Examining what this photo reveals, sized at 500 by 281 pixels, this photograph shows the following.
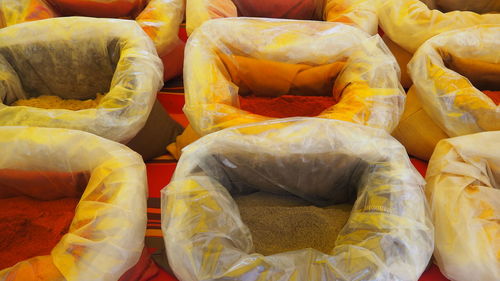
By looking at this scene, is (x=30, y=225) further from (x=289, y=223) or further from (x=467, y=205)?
(x=467, y=205)

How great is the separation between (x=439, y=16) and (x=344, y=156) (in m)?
0.62

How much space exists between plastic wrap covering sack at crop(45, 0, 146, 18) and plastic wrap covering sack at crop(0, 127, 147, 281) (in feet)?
2.02

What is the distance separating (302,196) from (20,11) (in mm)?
958

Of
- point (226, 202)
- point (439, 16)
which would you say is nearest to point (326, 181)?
point (226, 202)

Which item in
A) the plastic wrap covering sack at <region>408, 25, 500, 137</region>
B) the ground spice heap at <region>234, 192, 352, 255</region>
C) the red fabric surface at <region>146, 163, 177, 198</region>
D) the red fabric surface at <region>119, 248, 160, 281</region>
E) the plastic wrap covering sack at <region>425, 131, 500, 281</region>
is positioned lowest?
the red fabric surface at <region>146, 163, 177, 198</region>

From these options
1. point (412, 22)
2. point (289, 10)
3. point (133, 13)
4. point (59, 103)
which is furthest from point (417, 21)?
point (59, 103)

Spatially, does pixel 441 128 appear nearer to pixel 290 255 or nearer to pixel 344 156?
pixel 344 156

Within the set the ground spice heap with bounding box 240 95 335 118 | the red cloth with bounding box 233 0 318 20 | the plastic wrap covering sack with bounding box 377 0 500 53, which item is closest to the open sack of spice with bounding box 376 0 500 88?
the plastic wrap covering sack with bounding box 377 0 500 53

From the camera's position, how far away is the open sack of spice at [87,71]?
0.85 m

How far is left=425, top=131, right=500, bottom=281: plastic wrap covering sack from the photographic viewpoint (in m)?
0.63

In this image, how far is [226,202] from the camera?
670mm

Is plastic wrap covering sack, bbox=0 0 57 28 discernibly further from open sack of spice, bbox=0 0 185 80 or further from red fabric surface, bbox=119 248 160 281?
red fabric surface, bbox=119 248 160 281

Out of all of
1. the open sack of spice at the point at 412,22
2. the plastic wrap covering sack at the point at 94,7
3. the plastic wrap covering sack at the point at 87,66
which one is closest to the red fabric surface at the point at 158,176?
the plastic wrap covering sack at the point at 87,66

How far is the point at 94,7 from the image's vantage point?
1212mm
